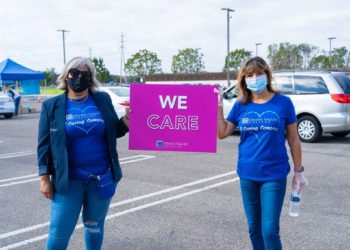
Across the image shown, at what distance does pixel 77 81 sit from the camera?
297 cm

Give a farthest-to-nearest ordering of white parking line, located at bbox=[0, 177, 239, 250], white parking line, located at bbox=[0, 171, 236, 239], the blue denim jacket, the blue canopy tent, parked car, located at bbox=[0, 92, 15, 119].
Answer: the blue canopy tent → parked car, located at bbox=[0, 92, 15, 119] → white parking line, located at bbox=[0, 171, 236, 239] → white parking line, located at bbox=[0, 177, 239, 250] → the blue denim jacket

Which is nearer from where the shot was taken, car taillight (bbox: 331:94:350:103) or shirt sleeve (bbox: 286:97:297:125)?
shirt sleeve (bbox: 286:97:297:125)

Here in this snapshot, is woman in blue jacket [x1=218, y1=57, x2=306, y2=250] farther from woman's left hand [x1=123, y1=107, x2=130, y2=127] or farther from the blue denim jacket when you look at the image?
the blue denim jacket

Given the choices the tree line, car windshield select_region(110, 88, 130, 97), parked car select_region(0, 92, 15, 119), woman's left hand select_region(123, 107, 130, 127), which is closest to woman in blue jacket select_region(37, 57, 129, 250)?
woman's left hand select_region(123, 107, 130, 127)

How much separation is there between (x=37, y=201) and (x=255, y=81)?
391cm

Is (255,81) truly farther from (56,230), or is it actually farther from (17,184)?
(17,184)

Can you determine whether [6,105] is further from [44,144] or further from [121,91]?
[44,144]

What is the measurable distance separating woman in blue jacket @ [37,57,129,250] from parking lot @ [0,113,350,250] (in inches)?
49.3

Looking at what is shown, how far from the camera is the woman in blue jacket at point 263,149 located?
3027 mm

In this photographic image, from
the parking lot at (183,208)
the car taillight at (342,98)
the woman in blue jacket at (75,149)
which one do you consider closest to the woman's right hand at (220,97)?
the woman in blue jacket at (75,149)

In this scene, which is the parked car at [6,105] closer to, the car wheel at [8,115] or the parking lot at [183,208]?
the car wheel at [8,115]

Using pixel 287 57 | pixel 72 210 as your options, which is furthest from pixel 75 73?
pixel 287 57

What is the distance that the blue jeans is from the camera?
302 centimetres

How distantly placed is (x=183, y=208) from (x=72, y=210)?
250 centimetres
